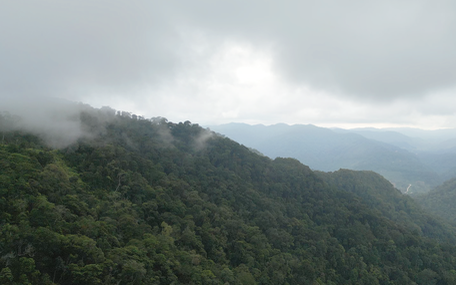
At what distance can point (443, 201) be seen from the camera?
322ft

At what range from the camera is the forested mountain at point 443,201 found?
8950 centimetres

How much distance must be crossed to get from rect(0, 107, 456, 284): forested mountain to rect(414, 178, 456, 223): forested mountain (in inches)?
1346

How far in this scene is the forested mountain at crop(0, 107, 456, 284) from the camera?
1630 centimetres

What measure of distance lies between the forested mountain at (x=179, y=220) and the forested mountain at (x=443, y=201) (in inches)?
1346

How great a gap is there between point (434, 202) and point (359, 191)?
52.6 metres

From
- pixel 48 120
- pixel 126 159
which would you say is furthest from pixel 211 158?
pixel 48 120

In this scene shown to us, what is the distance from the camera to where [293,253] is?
34.9 metres

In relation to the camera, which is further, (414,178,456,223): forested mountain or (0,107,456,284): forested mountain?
(414,178,456,223): forested mountain

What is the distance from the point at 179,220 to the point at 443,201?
385ft

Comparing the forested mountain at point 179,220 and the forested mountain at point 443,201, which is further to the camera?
the forested mountain at point 443,201

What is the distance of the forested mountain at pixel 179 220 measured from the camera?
16297mm

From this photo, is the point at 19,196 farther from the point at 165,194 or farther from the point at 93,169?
the point at 165,194

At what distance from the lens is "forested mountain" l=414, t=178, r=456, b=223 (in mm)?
89500

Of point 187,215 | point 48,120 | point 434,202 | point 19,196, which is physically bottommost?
point 434,202
